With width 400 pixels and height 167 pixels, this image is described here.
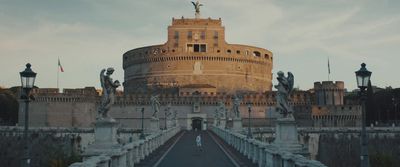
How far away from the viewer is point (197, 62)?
240 feet

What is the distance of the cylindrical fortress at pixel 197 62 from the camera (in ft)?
241

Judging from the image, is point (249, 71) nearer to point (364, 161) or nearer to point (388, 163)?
point (388, 163)

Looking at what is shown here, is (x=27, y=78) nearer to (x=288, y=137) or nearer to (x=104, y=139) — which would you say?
(x=104, y=139)

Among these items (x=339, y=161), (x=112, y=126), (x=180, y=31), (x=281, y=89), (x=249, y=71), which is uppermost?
(x=180, y=31)

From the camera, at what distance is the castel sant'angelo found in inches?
2410

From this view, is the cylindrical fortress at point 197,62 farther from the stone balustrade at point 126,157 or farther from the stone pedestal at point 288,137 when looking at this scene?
the stone pedestal at point 288,137

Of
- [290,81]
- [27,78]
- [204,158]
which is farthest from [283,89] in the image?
[27,78]

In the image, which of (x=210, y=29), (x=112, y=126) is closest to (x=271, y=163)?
(x=112, y=126)

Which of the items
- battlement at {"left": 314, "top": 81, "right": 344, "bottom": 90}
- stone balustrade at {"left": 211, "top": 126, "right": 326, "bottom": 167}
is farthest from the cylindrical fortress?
stone balustrade at {"left": 211, "top": 126, "right": 326, "bottom": 167}

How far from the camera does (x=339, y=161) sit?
97.4 feet

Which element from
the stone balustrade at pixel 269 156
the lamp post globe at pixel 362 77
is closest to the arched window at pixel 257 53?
the stone balustrade at pixel 269 156

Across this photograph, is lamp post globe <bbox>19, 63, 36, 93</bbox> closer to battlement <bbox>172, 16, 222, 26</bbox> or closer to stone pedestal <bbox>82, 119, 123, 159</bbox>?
stone pedestal <bbox>82, 119, 123, 159</bbox>

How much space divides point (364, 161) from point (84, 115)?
179ft

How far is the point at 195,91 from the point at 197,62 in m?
7.47
